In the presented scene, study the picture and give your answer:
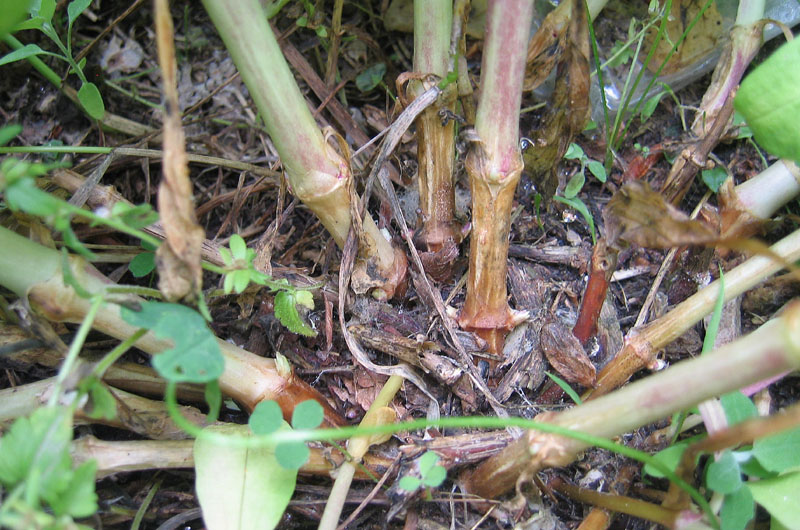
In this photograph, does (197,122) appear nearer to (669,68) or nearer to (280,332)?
(280,332)

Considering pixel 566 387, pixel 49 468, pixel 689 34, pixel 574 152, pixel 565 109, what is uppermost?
pixel 689 34

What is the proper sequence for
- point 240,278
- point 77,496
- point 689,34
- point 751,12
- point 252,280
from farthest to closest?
point 689,34 < point 751,12 < point 252,280 < point 240,278 < point 77,496

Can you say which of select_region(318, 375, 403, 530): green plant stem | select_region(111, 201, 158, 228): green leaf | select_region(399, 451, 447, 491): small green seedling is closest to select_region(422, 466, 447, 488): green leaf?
select_region(399, 451, 447, 491): small green seedling

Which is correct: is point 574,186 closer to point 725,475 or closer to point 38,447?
point 725,475

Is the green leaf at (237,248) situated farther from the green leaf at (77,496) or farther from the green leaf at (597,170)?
the green leaf at (597,170)

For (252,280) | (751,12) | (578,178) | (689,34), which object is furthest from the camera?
(689,34)

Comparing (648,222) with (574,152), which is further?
(574,152)

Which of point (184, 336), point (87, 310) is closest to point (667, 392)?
point (184, 336)
